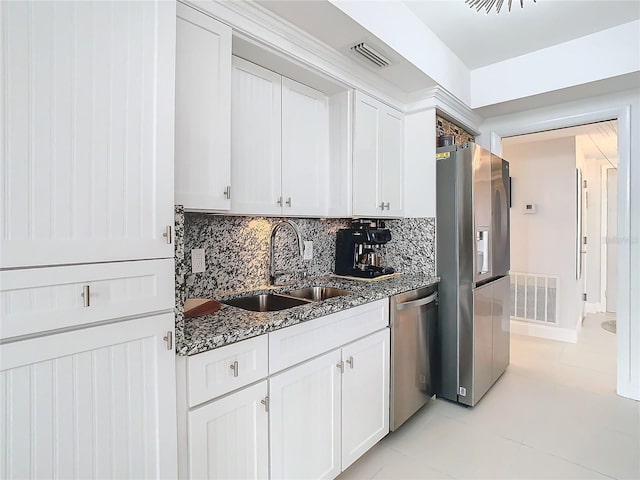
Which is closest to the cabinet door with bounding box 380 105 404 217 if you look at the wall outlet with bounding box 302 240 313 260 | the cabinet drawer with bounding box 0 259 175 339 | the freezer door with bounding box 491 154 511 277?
the wall outlet with bounding box 302 240 313 260

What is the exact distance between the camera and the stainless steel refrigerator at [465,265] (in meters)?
2.56

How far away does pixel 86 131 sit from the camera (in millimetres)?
953

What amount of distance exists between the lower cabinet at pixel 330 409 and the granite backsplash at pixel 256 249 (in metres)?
0.69

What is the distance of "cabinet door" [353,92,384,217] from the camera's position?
7.78 ft

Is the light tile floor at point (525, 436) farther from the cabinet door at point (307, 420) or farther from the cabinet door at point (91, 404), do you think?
the cabinet door at point (91, 404)

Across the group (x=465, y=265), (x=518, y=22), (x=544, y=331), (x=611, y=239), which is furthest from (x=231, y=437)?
(x=611, y=239)

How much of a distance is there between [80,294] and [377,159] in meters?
2.08

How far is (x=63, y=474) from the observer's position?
0.92 m

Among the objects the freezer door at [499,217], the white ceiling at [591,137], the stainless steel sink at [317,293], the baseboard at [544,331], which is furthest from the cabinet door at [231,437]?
the baseboard at [544,331]

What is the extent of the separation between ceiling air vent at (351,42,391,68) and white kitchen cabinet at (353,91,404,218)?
224 mm

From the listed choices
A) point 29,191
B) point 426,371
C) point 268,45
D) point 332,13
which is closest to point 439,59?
point 332,13

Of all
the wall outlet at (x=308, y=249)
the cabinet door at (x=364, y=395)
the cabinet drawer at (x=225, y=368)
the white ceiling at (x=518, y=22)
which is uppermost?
the white ceiling at (x=518, y=22)

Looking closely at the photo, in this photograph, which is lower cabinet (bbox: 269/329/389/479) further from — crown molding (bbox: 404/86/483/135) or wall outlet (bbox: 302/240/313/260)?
crown molding (bbox: 404/86/483/135)

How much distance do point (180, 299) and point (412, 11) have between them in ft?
7.31
